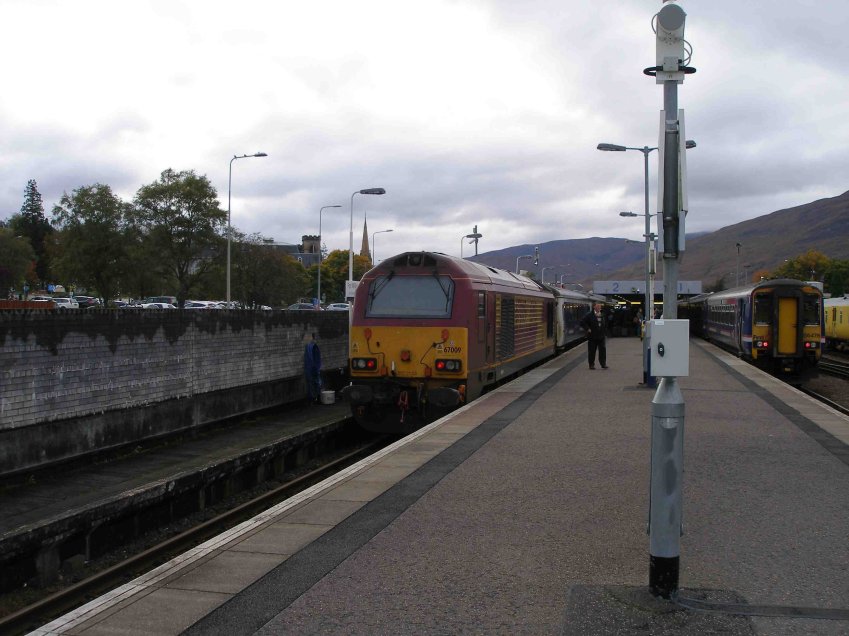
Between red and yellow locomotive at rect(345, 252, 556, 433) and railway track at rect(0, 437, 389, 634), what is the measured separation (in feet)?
6.74

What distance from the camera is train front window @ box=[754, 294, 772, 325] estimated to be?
78.2 feet

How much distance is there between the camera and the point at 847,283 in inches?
3659

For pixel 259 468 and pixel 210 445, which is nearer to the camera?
pixel 259 468

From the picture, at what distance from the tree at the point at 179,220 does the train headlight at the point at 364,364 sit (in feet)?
110

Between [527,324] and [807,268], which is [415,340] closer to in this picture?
[527,324]

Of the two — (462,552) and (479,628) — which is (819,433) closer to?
(462,552)

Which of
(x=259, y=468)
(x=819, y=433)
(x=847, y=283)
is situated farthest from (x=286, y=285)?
(x=847, y=283)

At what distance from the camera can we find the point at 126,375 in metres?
13.0

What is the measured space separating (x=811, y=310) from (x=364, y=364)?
52.2 ft

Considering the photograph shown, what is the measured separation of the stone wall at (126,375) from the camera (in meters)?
10.6

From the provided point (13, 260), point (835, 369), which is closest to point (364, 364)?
point (835, 369)

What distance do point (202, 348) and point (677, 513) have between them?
39.6ft

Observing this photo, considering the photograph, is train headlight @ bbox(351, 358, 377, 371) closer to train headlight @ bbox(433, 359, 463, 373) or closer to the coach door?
train headlight @ bbox(433, 359, 463, 373)

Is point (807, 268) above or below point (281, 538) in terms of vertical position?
above
